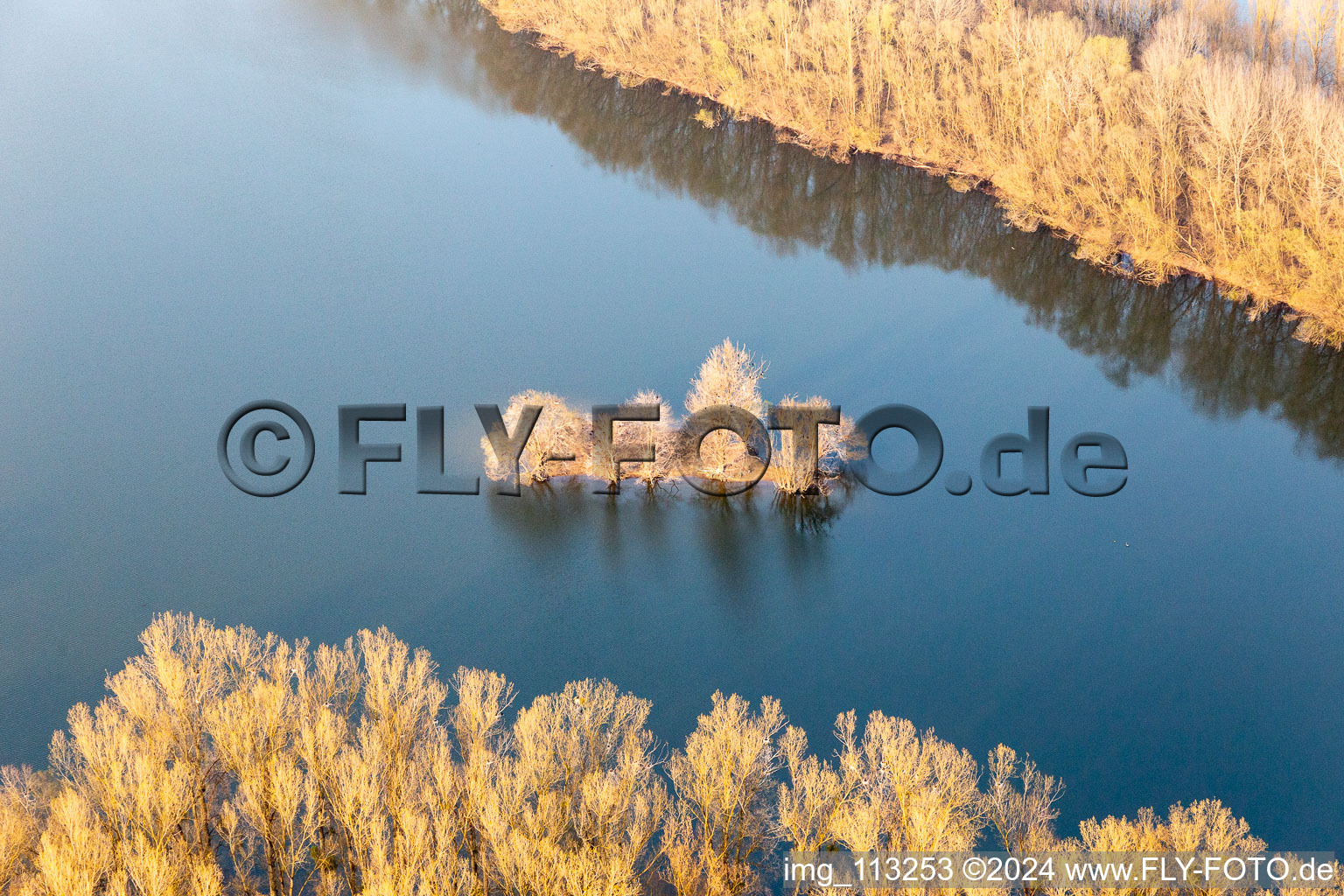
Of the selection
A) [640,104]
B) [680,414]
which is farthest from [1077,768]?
[640,104]

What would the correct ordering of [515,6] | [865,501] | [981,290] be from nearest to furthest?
[865,501] → [981,290] → [515,6]

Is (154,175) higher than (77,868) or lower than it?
higher

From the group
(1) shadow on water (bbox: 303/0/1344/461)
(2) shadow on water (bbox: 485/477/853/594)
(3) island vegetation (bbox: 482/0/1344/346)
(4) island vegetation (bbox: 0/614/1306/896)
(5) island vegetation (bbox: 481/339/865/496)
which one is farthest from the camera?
(1) shadow on water (bbox: 303/0/1344/461)

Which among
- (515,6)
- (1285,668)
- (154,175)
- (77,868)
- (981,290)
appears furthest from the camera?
(515,6)

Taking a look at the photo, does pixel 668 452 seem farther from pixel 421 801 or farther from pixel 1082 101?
pixel 1082 101

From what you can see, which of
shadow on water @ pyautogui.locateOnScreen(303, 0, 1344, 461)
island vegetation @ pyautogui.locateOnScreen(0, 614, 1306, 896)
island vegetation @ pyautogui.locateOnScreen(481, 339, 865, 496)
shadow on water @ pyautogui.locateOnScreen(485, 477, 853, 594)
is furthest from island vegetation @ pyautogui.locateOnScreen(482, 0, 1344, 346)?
island vegetation @ pyautogui.locateOnScreen(0, 614, 1306, 896)

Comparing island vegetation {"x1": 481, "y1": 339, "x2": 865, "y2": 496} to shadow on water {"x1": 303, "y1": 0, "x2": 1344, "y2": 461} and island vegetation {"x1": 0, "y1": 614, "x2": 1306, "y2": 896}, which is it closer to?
island vegetation {"x1": 0, "y1": 614, "x2": 1306, "y2": 896}

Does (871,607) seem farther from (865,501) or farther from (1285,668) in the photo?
(1285,668)
